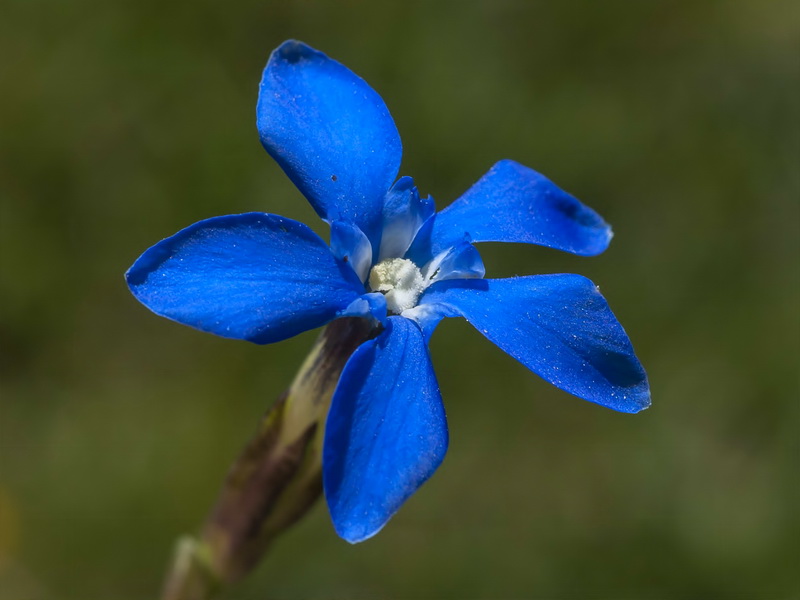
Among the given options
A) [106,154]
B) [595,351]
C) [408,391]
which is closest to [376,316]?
[408,391]

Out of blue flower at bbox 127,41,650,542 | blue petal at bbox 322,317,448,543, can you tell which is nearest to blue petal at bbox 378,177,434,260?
blue flower at bbox 127,41,650,542

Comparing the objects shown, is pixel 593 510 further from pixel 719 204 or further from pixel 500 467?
pixel 719 204

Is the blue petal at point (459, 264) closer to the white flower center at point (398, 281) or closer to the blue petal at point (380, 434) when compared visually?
the white flower center at point (398, 281)

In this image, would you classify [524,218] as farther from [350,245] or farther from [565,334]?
[350,245]

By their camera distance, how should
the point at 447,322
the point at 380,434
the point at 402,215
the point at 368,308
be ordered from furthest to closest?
the point at 447,322
the point at 402,215
the point at 368,308
the point at 380,434

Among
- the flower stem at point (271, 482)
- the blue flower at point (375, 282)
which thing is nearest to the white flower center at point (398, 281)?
the blue flower at point (375, 282)

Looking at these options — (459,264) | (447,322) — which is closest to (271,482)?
(459,264)
